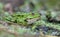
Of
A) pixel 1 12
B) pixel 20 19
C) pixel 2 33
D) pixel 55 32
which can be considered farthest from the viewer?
pixel 1 12

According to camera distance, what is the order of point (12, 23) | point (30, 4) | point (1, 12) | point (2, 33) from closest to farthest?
point (2, 33) → point (12, 23) → point (1, 12) → point (30, 4)

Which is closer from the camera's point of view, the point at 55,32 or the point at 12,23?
the point at 55,32

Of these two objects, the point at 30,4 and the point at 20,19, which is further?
the point at 30,4

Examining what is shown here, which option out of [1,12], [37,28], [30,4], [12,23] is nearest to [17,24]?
[12,23]

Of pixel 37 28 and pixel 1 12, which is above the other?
pixel 1 12

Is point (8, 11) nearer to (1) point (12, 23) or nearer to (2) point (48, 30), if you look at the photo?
(1) point (12, 23)

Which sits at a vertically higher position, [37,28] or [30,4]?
[30,4]

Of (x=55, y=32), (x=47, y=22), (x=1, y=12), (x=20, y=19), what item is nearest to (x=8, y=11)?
(x=1, y=12)

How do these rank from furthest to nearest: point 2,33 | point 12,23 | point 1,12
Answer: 1. point 1,12
2. point 12,23
3. point 2,33

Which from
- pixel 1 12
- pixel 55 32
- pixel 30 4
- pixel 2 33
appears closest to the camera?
pixel 2 33

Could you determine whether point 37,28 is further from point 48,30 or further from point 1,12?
point 1,12
